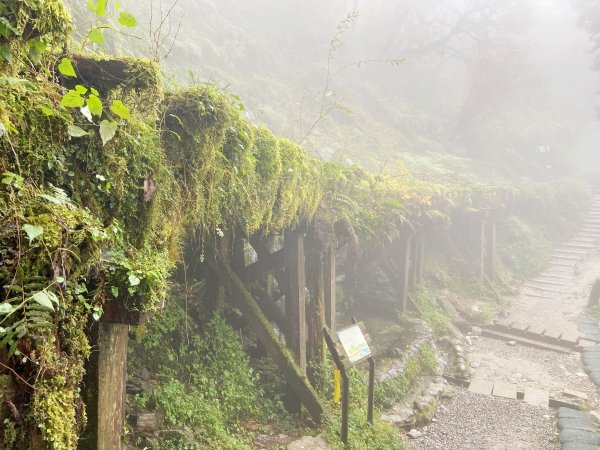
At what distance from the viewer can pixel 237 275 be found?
5.90m

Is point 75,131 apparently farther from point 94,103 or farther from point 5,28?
point 5,28

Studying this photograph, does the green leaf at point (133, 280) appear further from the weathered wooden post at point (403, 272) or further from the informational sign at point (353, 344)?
the weathered wooden post at point (403, 272)

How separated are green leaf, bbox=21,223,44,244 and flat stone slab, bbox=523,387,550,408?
29.7 feet

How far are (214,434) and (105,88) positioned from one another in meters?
3.56

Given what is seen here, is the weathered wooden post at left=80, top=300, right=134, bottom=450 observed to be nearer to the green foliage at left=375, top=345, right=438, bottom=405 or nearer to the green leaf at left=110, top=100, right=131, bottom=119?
the green leaf at left=110, top=100, right=131, bottom=119

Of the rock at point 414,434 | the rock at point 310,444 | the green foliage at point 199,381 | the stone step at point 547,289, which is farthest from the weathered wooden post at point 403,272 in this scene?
the stone step at point 547,289

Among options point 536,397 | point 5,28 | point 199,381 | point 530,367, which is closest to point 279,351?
point 199,381

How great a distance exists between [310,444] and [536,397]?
5.57 m

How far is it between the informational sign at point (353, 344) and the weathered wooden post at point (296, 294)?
0.66 metres

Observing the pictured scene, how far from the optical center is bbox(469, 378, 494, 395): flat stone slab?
8578mm

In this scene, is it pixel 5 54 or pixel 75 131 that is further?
pixel 75 131

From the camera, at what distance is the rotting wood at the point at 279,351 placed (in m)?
5.47

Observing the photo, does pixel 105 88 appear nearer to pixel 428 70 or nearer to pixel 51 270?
pixel 51 270

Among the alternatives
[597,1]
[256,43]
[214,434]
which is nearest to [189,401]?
[214,434]
